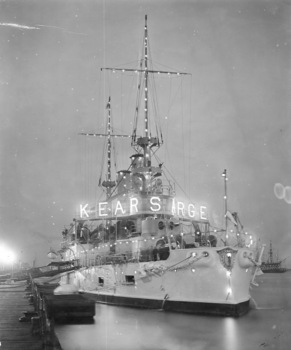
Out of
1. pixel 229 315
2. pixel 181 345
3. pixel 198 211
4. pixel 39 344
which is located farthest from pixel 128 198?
pixel 39 344

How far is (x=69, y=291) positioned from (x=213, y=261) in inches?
627

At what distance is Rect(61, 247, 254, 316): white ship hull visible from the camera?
30.3 m

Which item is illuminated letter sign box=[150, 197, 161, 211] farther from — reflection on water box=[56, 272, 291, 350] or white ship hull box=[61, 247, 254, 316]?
reflection on water box=[56, 272, 291, 350]

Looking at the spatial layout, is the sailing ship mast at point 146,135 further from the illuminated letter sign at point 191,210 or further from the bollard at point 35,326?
the bollard at point 35,326

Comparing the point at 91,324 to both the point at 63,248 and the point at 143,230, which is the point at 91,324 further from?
→ the point at 63,248

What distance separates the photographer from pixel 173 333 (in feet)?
86.0

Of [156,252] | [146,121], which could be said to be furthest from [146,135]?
[156,252]

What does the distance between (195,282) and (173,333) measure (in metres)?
5.34

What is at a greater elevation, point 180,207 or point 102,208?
point 102,208

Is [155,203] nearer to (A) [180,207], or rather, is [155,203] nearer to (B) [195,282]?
(A) [180,207]

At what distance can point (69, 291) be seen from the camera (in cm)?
4041

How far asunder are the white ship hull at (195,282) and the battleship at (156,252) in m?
0.07

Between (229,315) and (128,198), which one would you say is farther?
(128,198)

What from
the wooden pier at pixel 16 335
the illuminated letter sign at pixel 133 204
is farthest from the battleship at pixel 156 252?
the wooden pier at pixel 16 335
